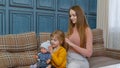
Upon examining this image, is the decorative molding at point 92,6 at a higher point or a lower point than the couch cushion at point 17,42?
higher

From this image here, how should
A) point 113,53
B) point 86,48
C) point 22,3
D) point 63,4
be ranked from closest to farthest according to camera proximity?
1. point 86,48
2. point 22,3
3. point 113,53
4. point 63,4

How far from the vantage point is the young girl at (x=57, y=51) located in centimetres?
194

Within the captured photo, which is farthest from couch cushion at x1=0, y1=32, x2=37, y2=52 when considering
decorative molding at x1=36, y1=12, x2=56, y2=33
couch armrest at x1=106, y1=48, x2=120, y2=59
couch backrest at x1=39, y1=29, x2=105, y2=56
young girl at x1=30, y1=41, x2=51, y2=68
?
couch armrest at x1=106, y1=48, x2=120, y2=59

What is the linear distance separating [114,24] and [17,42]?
194cm

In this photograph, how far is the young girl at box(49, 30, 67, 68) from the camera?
1936 mm

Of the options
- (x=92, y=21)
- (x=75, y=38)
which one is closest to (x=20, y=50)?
(x=75, y=38)

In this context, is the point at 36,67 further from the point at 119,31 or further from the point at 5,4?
the point at 119,31

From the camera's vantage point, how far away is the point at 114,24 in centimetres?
351

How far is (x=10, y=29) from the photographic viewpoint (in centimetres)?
262

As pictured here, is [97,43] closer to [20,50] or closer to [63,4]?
[63,4]

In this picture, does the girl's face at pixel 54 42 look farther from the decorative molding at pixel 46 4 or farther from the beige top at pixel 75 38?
the decorative molding at pixel 46 4

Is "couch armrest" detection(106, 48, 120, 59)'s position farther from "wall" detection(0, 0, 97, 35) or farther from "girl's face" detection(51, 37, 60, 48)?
"girl's face" detection(51, 37, 60, 48)

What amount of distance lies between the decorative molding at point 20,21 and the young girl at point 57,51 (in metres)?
0.85

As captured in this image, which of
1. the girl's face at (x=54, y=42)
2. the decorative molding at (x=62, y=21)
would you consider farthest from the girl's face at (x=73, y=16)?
the decorative molding at (x=62, y=21)
